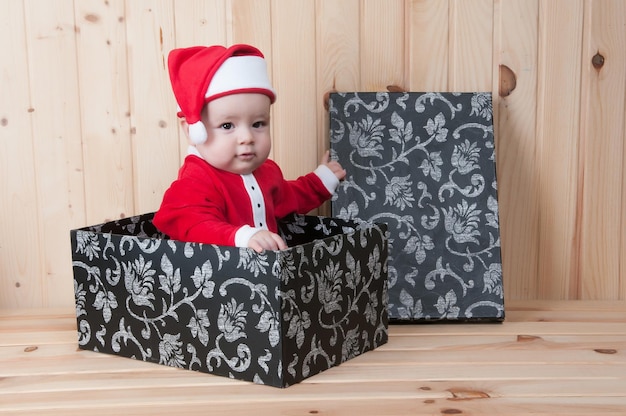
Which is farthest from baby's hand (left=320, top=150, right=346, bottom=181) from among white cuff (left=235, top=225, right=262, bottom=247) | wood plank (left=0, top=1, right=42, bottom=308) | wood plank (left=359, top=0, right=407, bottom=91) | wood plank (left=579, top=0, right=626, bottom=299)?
wood plank (left=0, top=1, right=42, bottom=308)

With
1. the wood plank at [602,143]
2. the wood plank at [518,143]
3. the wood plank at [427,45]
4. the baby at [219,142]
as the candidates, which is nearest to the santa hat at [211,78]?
the baby at [219,142]

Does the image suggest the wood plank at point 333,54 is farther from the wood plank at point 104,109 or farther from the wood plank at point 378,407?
the wood plank at point 378,407

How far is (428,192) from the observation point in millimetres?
1732

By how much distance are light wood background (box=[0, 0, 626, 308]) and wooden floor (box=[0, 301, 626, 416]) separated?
0.28 m

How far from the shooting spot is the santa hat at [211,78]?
4.84ft

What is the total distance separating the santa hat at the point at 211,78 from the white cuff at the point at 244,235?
0.20 metres

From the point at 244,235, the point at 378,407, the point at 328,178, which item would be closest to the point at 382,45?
the point at 328,178

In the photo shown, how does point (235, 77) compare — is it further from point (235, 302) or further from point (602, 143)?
point (602, 143)

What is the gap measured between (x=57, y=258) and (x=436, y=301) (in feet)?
2.72

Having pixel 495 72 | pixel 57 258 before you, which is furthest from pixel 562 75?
pixel 57 258

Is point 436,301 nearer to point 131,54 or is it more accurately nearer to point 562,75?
point 562,75

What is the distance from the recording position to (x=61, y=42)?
1.79m

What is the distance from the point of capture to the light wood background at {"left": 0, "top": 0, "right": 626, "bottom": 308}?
5.88ft

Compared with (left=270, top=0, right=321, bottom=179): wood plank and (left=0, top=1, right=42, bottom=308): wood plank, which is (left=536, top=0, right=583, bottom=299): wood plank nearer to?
(left=270, top=0, right=321, bottom=179): wood plank
